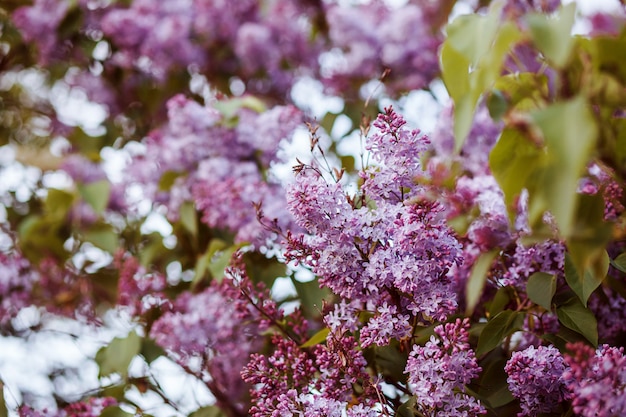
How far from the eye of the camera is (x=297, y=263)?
80 cm

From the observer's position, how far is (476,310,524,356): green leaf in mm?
800

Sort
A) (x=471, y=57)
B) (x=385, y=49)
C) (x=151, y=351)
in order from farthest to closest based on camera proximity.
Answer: (x=385, y=49), (x=151, y=351), (x=471, y=57)

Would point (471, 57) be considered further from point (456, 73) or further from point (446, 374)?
point (446, 374)

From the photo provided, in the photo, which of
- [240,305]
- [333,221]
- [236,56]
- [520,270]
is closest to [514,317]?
[520,270]

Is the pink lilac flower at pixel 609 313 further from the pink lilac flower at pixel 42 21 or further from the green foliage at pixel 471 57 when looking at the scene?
the pink lilac flower at pixel 42 21

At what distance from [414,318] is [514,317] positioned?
12cm

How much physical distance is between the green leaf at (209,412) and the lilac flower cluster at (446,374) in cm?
43

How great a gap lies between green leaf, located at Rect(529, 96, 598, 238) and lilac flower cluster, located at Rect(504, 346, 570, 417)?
28cm

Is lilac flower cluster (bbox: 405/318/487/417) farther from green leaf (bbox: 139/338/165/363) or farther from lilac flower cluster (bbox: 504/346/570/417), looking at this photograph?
green leaf (bbox: 139/338/165/363)

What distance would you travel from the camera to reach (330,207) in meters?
0.76

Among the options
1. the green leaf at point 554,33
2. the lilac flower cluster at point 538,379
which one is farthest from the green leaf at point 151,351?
the green leaf at point 554,33

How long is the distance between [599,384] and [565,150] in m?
0.24

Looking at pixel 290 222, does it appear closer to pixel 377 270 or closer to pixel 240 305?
pixel 240 305

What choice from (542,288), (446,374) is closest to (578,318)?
(542,288)
